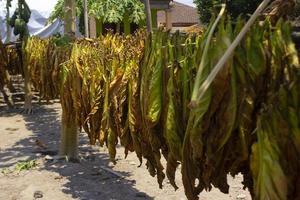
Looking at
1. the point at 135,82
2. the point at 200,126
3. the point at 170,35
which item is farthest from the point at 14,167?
the point at 200,126

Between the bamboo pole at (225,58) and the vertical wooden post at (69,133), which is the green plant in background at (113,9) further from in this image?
the bamboo pole at (225,58)

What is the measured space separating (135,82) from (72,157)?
12.5ft

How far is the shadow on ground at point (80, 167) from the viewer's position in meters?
5.48

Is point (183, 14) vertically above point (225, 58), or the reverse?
point (183, 14)

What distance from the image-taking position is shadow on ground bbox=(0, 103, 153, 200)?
5477 millimetres

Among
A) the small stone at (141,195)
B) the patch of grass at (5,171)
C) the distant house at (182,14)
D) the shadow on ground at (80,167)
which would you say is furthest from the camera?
the distant house at (182,14)

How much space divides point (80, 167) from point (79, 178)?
0.53 meters

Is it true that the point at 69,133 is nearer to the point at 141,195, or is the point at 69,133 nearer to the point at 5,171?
the point at 5,171

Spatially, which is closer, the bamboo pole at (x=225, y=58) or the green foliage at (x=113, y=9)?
the bamboo pole at (x=225, y=58)

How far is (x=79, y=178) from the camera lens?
19.8 feet

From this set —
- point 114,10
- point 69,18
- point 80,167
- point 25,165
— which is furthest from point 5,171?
point 114,10

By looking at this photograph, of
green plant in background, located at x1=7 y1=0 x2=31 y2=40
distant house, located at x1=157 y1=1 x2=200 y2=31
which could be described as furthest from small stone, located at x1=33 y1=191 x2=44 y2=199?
distant house, located at x1=157 y1=1 x2=200 y2=31

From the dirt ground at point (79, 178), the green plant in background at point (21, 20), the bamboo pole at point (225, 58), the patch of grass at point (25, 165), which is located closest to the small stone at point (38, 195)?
the dirt ground at point (79, 178)

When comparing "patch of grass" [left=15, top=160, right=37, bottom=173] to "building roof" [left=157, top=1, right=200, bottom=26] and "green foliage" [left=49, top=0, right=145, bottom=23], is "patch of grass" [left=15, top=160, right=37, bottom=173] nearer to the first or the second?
"green foliage" [left=49, top=0, right=145, bottom=23]
